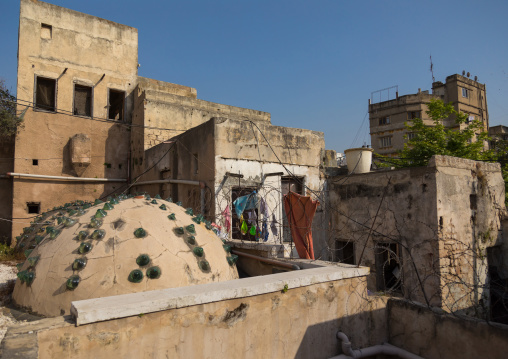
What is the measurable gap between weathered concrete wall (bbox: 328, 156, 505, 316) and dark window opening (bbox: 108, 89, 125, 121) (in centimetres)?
1136

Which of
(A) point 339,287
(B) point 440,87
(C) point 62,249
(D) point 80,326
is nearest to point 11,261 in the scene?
(C) point 62,249

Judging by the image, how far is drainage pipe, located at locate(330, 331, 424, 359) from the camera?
15.9 ft

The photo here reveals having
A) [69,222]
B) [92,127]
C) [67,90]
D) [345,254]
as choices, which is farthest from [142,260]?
[67,90]

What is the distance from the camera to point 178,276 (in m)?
4.91

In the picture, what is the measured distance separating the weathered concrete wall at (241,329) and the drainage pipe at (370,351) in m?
0.12

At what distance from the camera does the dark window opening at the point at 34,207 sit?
14.5 m

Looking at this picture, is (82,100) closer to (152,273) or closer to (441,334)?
(152,273)

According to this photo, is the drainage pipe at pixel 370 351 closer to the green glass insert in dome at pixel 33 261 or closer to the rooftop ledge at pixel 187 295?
the rooftop ledge at pixel 187 295

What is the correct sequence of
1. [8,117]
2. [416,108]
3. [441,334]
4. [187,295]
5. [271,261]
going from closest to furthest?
[187,295]
[441,334]
[271,261]
[8,117]
[416,108]

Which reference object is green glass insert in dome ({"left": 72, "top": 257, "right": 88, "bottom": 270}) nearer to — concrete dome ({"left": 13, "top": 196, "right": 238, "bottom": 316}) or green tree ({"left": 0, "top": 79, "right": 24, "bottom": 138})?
concrete dome ({"left": 13, "top": 196, "right": 238, "bottom": 316})

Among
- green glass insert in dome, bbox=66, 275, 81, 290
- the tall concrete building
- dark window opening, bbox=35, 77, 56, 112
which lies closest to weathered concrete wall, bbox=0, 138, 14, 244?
dark window opening, bbox=35, 77, 56, 112

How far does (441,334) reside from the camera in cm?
481

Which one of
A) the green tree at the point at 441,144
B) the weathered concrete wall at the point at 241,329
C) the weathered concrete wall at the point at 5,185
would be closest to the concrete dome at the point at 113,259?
the weathered concrete wall at the point at 241,329

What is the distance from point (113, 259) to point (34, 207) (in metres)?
12.4
